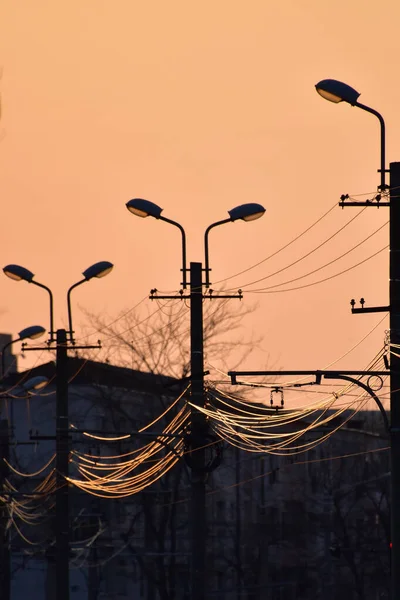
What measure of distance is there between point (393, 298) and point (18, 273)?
16.7m

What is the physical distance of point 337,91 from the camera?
80.7ft

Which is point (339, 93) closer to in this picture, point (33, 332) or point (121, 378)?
point (33, 332)

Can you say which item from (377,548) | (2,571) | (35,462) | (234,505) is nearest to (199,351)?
(2,571)

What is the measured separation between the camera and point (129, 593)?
91.4 m

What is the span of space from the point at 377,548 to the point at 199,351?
50.5 metres

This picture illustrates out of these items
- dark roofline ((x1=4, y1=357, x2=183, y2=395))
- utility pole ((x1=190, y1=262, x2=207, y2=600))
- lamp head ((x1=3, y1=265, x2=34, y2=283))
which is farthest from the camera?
dark roofline ((x1=4, y1=357, x2=183, y2=395))

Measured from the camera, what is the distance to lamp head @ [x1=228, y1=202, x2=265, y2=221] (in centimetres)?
3115

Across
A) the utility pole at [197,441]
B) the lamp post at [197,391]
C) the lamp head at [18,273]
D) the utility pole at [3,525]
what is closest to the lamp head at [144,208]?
the lamp post at [197,391]

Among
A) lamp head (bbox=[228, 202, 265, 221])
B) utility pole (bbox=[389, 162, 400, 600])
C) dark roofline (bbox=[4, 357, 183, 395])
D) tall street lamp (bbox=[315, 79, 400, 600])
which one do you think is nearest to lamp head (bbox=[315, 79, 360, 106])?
tall street lamp (bbox=[315, 79, 400, 600])

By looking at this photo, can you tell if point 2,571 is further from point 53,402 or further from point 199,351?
point 53,402

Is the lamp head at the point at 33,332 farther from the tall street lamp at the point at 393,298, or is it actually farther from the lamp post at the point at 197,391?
the tall street lamp at the point at 393,298

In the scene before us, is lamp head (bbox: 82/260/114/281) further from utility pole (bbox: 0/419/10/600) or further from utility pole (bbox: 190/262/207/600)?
utility pole (bbox: 0/419/10/600)

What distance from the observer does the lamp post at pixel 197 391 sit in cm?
3114

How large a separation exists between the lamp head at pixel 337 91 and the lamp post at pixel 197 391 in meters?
6.63
